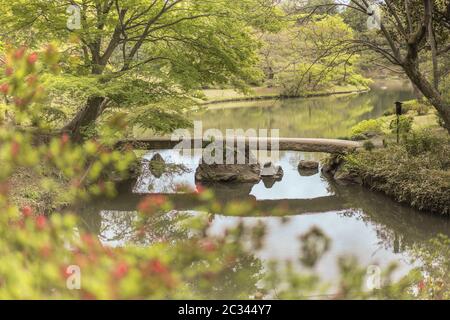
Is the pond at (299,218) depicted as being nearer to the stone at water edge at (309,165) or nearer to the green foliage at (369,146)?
the stone at water edge at (309,165)

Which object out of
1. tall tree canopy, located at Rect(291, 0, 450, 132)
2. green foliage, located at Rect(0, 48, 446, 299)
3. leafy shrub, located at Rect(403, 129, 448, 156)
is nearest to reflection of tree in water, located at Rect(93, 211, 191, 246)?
green foliage, located at Rect(0, 48, 446, 299)

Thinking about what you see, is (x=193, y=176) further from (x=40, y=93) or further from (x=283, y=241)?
(x=40, y=93)

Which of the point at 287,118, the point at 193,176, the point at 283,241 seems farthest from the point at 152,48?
the point at 287,118

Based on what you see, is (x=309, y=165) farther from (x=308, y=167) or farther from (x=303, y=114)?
(x=303, y=114)

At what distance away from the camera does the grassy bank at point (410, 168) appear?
8.99 meters

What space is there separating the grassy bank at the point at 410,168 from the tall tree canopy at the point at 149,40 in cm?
371

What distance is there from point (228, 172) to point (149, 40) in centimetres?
399

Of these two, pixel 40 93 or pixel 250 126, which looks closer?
pixel 40 93

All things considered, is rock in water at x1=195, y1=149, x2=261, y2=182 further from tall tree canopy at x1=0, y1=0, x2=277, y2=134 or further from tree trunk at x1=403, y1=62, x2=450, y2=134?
tree trunk at x1=403, y1=62, x2=450, y2=134

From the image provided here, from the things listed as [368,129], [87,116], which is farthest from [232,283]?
[368,129]

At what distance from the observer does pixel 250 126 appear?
2319cm

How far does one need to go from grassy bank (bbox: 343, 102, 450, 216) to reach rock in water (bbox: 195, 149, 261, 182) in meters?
2.55

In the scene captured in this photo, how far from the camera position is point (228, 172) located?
42.2ft

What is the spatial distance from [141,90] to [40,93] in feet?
26.4
